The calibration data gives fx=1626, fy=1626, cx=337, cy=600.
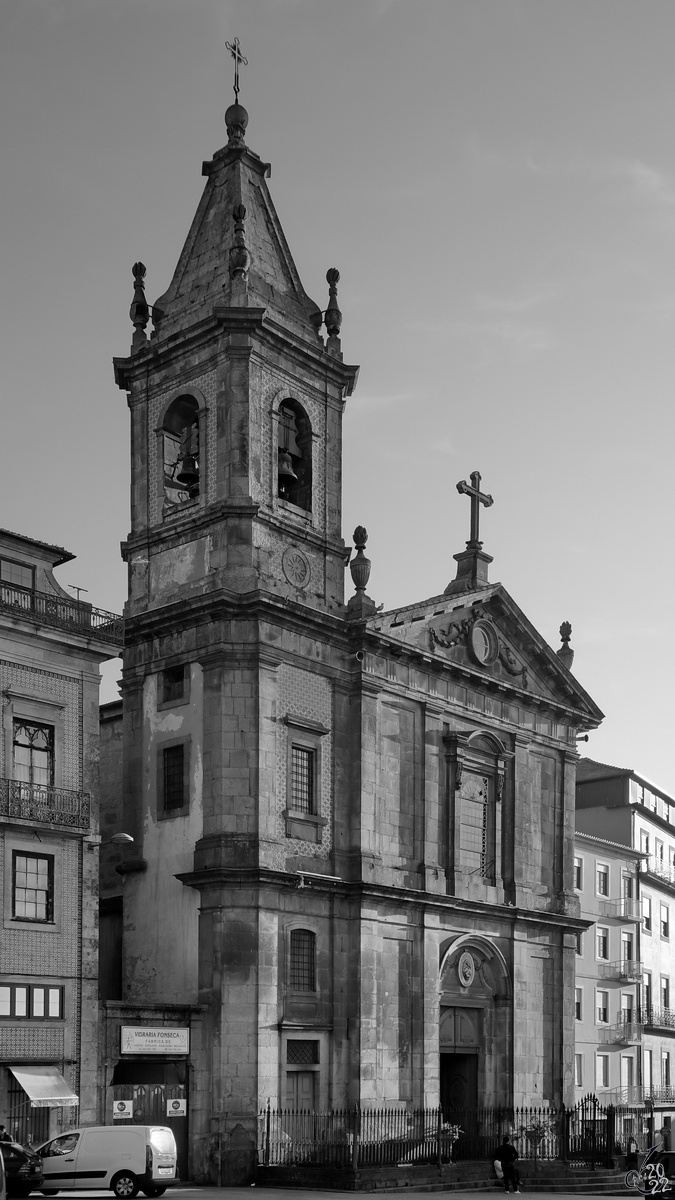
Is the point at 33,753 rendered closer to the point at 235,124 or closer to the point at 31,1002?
the point at 31,1002

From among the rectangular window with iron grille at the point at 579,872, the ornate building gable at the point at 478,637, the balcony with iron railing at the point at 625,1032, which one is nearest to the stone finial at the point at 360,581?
the ornate building gable at the point at 478,637

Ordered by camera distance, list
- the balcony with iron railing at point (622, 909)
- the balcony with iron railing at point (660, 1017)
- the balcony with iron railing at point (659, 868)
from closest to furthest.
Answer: the balcony with iron railing at point (622, 909) → the balcony with iron railing at point (660, 1017) → the balcony with iron railing at point (659, 868)

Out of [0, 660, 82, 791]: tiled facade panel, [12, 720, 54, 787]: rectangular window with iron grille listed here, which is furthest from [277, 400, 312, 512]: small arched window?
[12, 720, 54, 787]: rectangular window with iron grille

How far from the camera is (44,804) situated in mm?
36250

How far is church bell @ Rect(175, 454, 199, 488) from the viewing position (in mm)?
44500

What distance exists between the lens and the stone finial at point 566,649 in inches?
2126

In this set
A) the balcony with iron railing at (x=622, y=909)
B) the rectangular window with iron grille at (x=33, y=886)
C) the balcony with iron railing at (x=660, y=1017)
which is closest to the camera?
the rectangular window with iron grille at (x=33, y=886)

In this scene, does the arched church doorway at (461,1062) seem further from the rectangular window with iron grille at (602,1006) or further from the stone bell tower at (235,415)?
the rectangular window with iron grille at (602,1006)

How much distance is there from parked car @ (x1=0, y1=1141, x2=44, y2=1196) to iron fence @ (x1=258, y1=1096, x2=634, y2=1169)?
8392 mm

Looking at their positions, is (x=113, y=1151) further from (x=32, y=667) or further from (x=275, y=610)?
(x=275, y=610)

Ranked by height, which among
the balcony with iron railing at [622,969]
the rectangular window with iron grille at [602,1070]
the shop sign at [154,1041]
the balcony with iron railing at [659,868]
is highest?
the balcony with iron railing at [659,868]

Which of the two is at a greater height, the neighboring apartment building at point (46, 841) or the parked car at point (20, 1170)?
the neighboring apartment building at point (46, 841)

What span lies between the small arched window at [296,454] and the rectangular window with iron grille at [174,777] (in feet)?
25.5

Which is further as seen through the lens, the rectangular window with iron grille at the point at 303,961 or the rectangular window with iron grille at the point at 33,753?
the rectangular window with iron grille at the point at 303,961
